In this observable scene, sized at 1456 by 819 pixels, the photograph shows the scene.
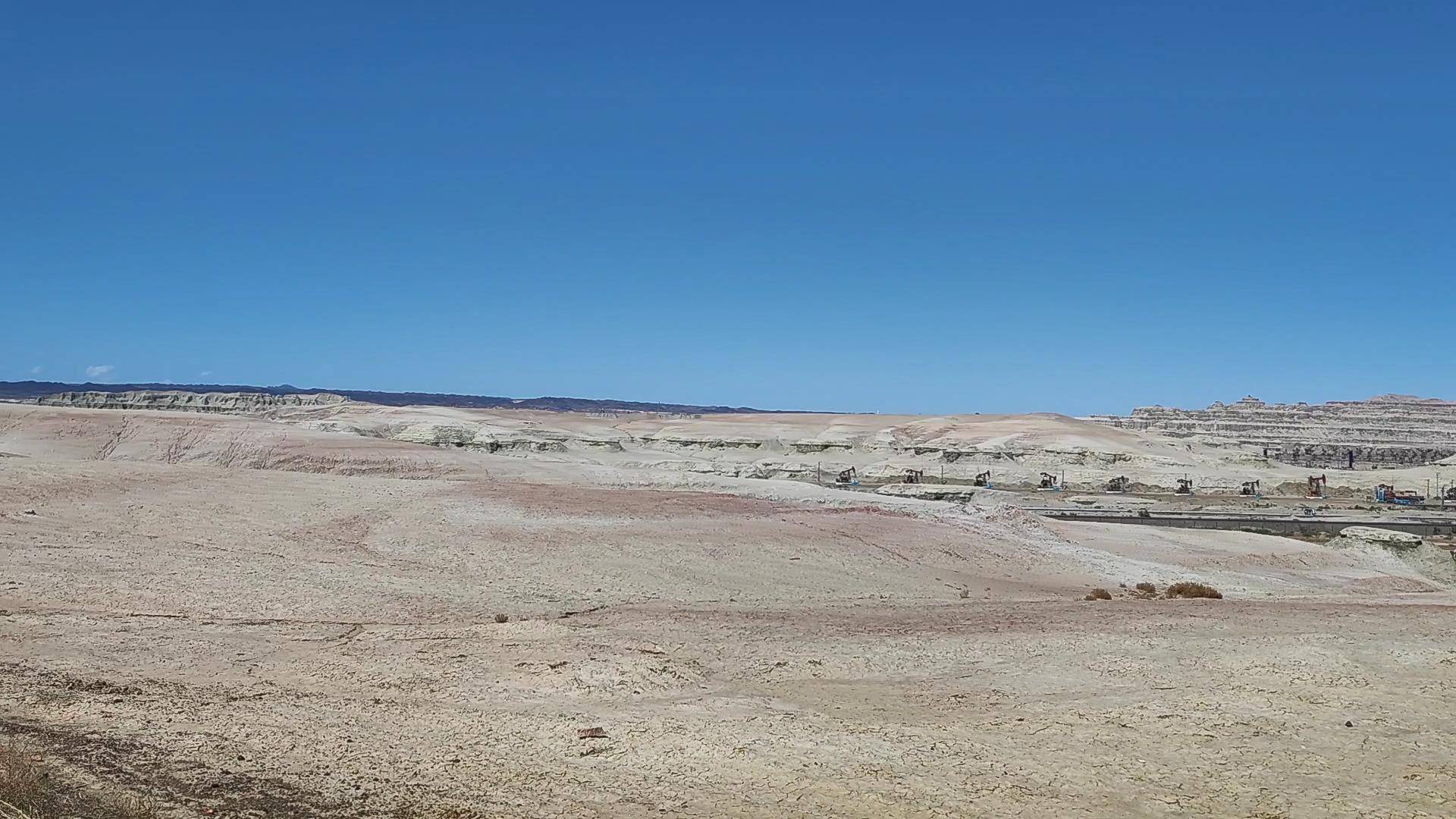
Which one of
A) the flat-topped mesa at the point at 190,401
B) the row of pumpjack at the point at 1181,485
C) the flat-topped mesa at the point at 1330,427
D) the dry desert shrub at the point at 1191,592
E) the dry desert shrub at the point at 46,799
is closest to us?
the dry desert shrub at the point at 46,799

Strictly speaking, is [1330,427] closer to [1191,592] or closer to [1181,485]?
[1181,485]

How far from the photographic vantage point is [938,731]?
40.6ft

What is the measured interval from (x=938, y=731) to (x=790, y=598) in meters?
11.3

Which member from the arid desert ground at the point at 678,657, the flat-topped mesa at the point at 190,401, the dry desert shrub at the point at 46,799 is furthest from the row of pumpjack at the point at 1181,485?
the flat-topped mesa at the point at 190,401

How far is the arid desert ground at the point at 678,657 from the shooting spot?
33.6 ft

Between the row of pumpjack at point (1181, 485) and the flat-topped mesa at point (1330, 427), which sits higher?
the flat-topped mesa at point (1330, 427)

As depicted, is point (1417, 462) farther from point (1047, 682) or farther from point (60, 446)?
point (60, 446)

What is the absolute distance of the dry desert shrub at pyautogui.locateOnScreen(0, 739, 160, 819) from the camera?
7.56 m

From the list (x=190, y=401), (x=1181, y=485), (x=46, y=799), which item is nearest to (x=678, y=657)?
(x=46, y=799)

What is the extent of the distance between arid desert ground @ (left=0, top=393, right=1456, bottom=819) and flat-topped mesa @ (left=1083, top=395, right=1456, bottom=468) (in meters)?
86.6

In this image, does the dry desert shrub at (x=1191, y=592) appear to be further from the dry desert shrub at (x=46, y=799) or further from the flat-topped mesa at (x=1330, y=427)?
the flat-topped mesa at (x=1330, y=427)

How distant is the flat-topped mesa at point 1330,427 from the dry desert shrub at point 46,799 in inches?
4874

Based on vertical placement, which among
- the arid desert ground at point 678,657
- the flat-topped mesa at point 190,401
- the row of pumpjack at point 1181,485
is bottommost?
the arid desert ground at point 678,657

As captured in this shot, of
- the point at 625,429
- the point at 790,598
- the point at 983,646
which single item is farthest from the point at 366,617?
the point at 625,429
